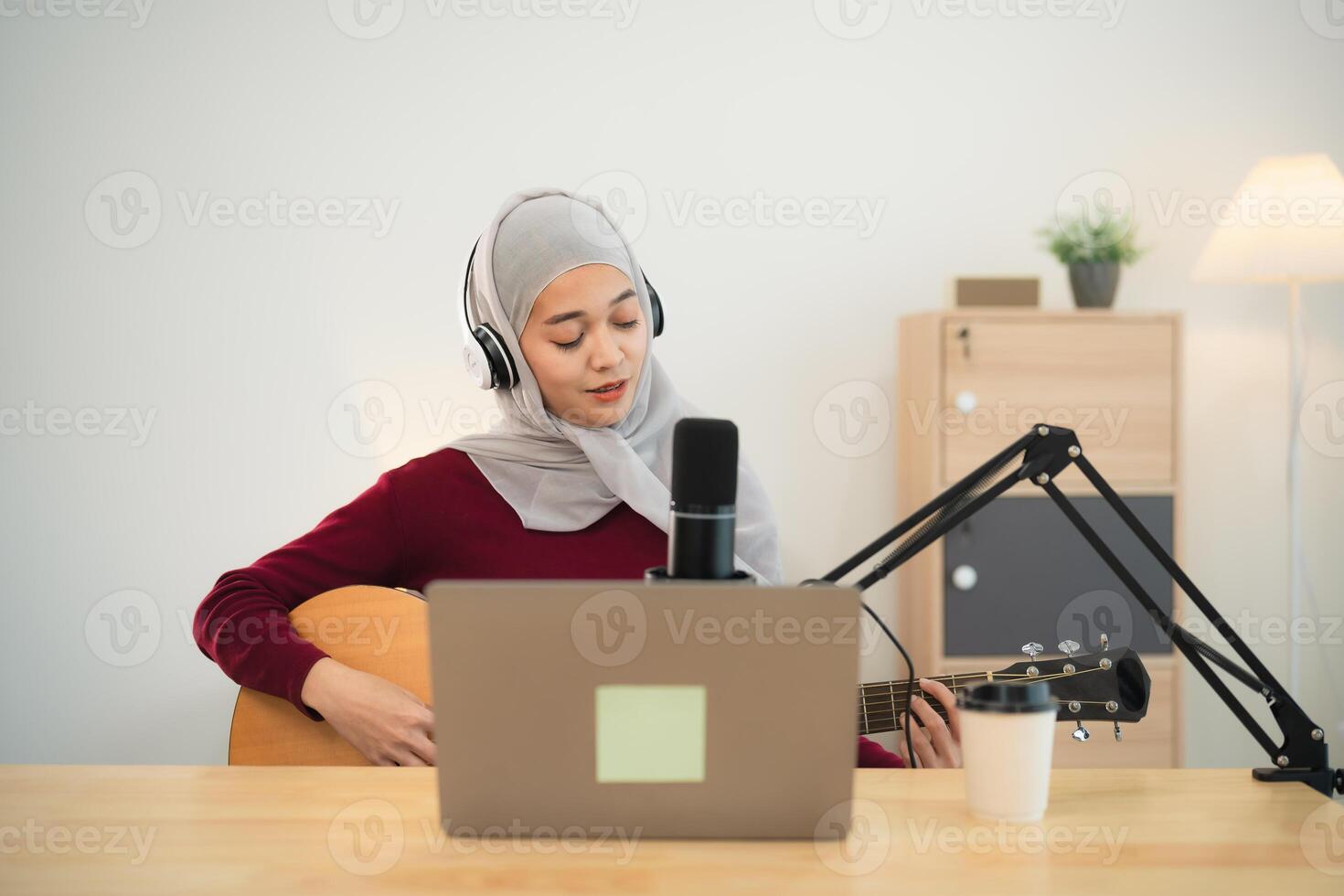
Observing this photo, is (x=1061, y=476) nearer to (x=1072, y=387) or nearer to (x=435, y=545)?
(x=1072, y=387)

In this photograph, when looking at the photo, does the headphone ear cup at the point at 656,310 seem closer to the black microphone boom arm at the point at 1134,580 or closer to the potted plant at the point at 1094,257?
the black microphone boom arm at the point at 1134,580

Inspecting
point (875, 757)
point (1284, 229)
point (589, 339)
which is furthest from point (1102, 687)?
point (1284, 229)

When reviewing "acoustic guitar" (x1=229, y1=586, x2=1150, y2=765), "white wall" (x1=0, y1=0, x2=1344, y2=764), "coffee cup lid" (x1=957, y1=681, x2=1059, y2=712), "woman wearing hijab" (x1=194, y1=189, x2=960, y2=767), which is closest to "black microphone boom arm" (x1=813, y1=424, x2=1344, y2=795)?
"coffee cup lid" (x1=957, y1=681, x2=1059, y2=712)

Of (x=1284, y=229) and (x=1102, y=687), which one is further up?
(x=1284, y=229)

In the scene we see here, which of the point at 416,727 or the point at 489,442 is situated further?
the point at 489,442

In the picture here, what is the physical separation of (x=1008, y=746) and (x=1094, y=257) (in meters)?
2.47

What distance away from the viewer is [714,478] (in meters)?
0.91

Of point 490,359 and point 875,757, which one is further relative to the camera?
point 490,359

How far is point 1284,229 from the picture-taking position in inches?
120

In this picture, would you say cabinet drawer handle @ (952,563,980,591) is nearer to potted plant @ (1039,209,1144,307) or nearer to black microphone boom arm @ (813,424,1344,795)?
potted plant @ (1039,209,1144,307)

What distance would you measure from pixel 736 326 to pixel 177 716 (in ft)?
6.50

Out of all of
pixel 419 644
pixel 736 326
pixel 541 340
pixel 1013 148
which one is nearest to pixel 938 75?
pixel 1013 148

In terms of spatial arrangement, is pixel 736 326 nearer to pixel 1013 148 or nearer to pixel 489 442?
pixel 1013 148

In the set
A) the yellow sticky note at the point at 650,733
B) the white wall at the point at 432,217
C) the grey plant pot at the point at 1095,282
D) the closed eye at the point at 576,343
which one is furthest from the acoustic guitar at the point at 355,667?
the grey plant pot at the point at 1095,282
